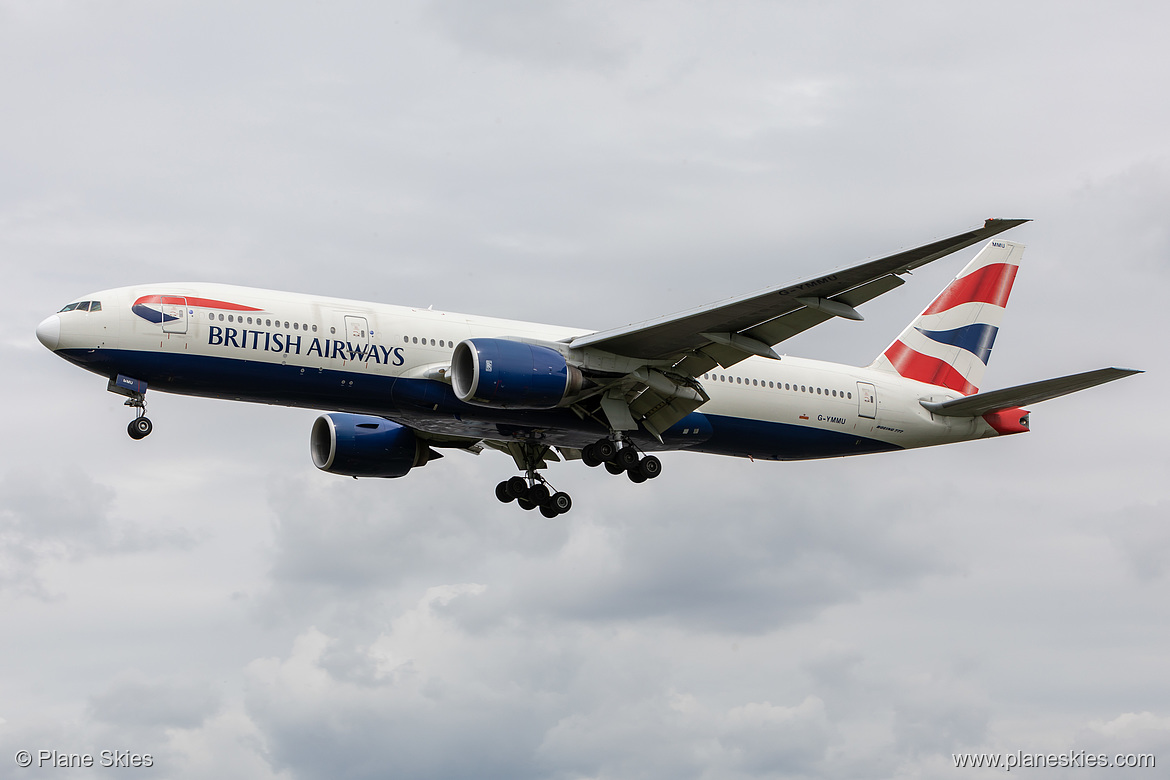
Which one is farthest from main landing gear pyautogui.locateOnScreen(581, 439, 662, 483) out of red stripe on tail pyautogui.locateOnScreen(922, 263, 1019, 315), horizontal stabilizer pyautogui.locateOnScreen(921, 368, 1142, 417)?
red stripe on tail pyautogui.locateOnScreen(922, 263, 1019, 315)

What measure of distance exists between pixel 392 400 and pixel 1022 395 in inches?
712

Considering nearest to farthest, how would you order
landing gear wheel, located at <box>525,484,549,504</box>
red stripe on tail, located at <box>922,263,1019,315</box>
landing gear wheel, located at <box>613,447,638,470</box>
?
landing gear wheel, located at <box>613,447,638,470</box>, landing gear wheel, located at <box>525,484,549,504</box>, red stripe on tail, located at <box>922,263,1019,315</box>

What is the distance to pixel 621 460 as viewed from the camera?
3688cm

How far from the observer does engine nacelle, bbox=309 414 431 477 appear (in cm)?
4159

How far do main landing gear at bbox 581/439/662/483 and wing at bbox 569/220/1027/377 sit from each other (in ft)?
9.47

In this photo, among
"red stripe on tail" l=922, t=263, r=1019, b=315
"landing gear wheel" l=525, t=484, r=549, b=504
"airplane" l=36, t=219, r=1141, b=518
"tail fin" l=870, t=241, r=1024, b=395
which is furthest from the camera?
"red stripe on tail" l=922, t=263, r=1019, b=315

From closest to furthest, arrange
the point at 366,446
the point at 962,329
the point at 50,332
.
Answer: the point at 50,332
the point at 366,446
the point at 962,329

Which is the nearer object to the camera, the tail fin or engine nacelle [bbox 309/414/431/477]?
engine nacelle [bbox 309/414/431/477]

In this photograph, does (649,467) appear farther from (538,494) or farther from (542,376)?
(538,494)

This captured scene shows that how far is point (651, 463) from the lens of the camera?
37094 millimetres

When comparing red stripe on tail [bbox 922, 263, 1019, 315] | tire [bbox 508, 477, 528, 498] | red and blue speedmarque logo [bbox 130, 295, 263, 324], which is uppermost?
red stripe on tail [bbox 922, 263, 1019, 315]

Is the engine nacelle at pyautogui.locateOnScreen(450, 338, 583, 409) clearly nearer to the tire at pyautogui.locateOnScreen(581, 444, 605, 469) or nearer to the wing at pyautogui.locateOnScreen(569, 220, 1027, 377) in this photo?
Result: the wing at pyautogui.locateOnScreen(569, 220, 1027, 377)

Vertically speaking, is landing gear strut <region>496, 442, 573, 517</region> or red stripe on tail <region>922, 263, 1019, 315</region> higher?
red stripe on tail <region>922, 263, 1019, 315</region>

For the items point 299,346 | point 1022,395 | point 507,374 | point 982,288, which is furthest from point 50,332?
point 982,288
